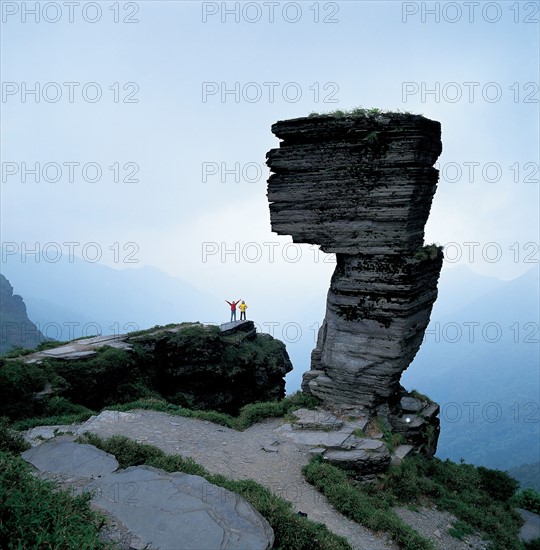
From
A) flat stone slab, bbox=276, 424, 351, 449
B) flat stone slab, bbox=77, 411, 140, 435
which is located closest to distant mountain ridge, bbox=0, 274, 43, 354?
flat stone slab, bbox=77, 411, 140, 435

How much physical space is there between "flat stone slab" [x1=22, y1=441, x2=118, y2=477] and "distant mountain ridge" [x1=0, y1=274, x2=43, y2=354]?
9280 centimetres

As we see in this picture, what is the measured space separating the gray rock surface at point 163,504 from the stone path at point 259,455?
4248 mm

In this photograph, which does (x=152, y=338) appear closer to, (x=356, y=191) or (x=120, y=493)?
(x=356, y=191)

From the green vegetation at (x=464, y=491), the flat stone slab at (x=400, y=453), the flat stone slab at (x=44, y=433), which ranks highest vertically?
the flat stone slab at (x=44, y=433)

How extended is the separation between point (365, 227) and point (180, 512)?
41.3 ft

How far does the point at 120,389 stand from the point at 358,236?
15881mm

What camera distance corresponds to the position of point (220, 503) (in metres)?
7.72

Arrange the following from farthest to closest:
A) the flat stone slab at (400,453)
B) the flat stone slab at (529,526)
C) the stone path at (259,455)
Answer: the flat stone slab at (400,453), the flat stone slab at (529,526), the stone path at (259,455)

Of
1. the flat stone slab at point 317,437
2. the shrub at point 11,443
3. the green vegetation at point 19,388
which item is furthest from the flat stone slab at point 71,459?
the green vegetation at point 19,388

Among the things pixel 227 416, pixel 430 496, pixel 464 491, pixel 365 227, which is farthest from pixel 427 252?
pixel 227 416

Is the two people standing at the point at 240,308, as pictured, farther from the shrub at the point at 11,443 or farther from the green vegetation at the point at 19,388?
the shrub at the point at 11,443

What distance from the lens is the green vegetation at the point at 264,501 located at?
7.73 meters

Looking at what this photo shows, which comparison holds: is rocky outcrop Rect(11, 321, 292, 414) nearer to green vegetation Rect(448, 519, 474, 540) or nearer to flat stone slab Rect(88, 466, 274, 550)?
flat stone slab Rect(88, 466, 274, 550)

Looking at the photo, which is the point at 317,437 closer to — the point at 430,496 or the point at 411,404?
the point at 430,496
